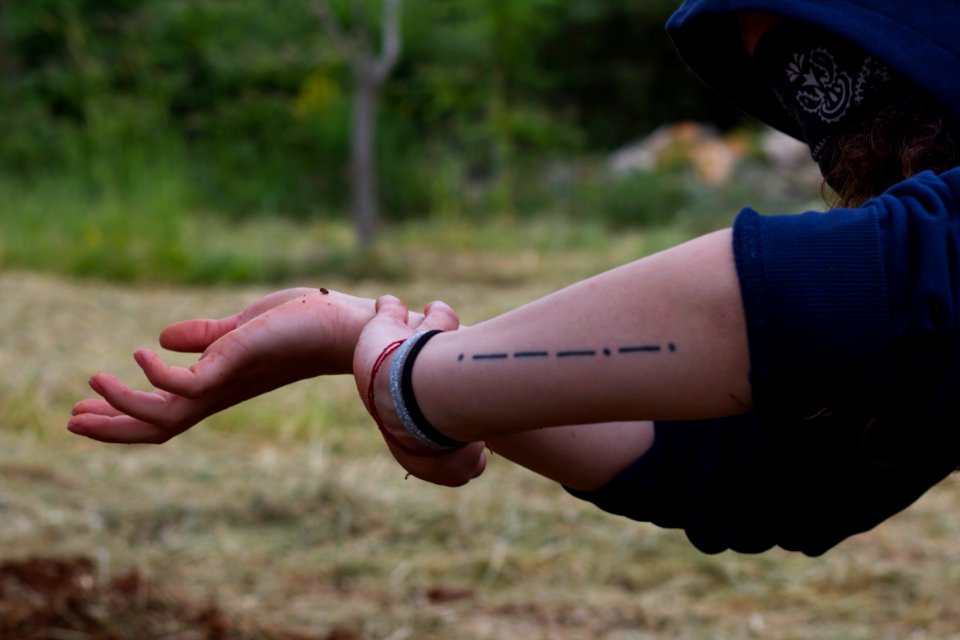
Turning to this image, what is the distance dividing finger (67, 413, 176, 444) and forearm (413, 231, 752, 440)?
318 mm

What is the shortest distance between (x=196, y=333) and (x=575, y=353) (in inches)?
18.4

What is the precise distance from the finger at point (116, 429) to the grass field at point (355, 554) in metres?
1.09

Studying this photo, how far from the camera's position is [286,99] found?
374 inches

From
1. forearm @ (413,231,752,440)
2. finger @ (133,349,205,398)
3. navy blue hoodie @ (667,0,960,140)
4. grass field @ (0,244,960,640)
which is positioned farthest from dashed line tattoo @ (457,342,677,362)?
grass field @ (0,244,960,640)

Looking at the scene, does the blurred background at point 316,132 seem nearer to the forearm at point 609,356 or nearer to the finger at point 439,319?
the finger at point 439,319

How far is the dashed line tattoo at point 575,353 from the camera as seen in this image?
1.06 m

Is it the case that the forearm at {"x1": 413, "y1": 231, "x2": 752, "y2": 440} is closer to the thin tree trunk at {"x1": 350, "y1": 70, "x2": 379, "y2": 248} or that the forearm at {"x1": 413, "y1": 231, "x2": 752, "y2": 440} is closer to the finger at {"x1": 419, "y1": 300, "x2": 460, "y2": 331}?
the finger at {"x1": 419, "y1": 300, "x2": 460, "y2": 331}

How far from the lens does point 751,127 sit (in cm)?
1066

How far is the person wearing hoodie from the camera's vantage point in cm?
103

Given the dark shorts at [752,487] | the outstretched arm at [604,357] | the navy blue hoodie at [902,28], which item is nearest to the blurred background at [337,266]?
the dark shorts at [752,487]

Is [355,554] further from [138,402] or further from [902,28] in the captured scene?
[902,28]

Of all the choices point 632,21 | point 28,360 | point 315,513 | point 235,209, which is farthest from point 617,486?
point 632,21

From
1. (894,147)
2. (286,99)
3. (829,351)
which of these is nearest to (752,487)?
(894,147)

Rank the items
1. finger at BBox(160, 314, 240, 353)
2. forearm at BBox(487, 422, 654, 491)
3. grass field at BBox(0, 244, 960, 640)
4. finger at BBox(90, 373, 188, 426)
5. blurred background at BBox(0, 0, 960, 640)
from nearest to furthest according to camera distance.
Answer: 1. finger at BBox(90, 373, 188, 426)
2. finger at BBox(160, 314, 240, 353)
3. forearm at BBox(487, 422, 654, 491)
4. grass field at BBox(0, 244, 960, 640)
5. blurred background at BBox(0, 0, 960, 640)
